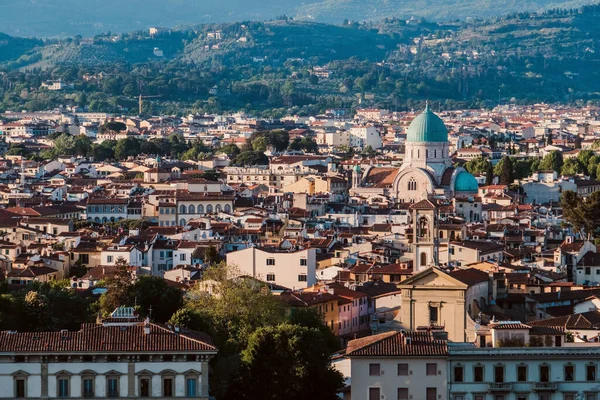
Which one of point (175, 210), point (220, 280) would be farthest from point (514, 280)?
point (175, 210)

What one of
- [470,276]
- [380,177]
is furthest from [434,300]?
[380,177]

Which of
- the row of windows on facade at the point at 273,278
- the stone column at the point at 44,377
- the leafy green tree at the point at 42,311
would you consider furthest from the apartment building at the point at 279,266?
the stone column at the point at 44,377

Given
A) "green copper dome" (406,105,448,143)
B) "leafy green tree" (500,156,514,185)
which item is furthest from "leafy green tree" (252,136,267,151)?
"green copper dome" (406,105,448,143)

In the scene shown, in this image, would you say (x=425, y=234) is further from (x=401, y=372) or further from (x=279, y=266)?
(x=401, y=372)

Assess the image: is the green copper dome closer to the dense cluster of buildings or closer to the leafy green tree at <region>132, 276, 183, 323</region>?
the dense cluster of buildings

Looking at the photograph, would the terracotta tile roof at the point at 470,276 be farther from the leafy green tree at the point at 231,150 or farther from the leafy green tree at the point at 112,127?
the leafy green tree at the point at 112,127
